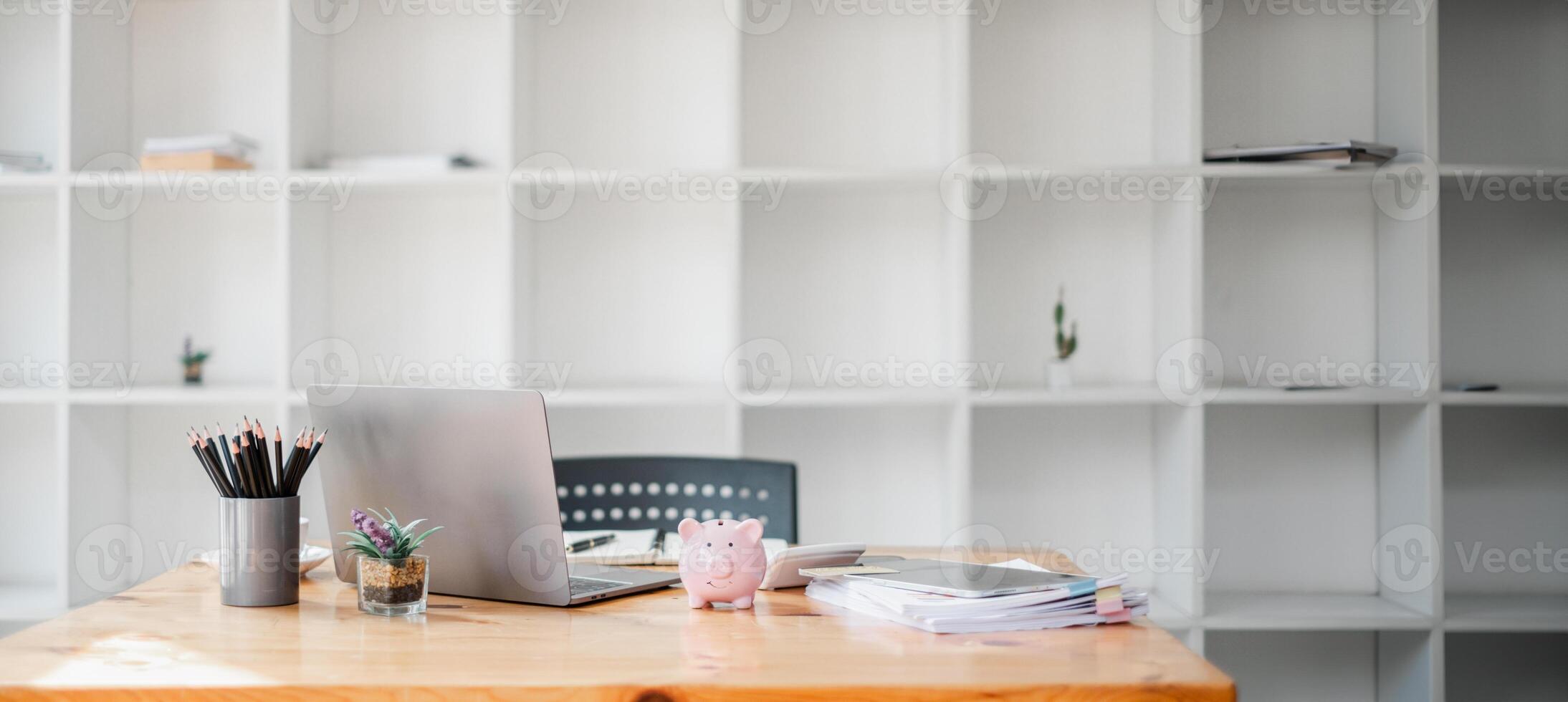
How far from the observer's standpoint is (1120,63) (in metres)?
2.79

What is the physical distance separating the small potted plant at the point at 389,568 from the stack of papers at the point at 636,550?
1.11 ft

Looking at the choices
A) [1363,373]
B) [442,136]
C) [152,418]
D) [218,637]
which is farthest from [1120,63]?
Answer: [152,418]

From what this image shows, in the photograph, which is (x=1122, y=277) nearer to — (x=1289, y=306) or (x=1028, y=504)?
(x=1289, y=306)

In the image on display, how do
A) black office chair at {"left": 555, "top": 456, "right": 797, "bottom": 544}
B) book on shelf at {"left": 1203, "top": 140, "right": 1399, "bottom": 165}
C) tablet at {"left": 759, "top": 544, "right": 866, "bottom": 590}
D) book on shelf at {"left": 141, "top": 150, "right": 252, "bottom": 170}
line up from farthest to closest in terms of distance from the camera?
1. book on shelf at {"left": 141, "top": 150, "right": 252, "bottom": 170}
2. book on shelf at {"left": 1203, "top": 140, "right": 1399, "bottom": 165}
3. black office chair at {"left": 555, "top": 456, "right": 797, "bottom": 544}
4. tablet at {"left": 759, "top": 544, "right": 866, "bottom": 590}

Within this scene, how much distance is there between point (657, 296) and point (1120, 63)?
1.31 meters

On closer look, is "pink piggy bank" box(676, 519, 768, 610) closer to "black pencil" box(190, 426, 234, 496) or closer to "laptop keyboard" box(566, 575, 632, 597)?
"laptop keyboard" box(566, 575, 632, 597)

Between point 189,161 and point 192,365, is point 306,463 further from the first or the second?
point 192,365

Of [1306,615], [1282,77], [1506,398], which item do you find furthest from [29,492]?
[1506,398]

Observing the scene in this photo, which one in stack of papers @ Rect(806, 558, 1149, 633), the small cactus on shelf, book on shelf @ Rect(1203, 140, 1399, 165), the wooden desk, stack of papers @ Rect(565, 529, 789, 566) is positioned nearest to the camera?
the wooden desk

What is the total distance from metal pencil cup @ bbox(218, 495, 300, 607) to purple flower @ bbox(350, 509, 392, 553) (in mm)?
127

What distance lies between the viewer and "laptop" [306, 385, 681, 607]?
1213 millimetres

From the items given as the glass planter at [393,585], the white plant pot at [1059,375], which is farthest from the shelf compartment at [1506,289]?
the glass planter at [393,585]

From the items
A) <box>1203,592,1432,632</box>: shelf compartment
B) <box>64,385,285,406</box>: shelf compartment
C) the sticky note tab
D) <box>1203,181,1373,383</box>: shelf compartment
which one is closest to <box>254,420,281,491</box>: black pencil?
the sticky note tab

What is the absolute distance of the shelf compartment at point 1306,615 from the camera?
246 centimetres
